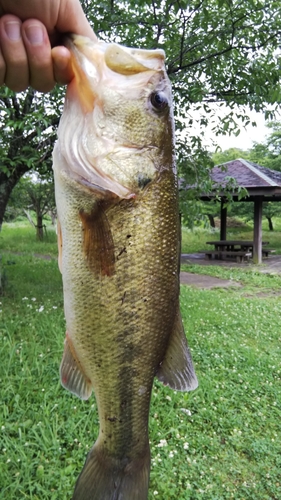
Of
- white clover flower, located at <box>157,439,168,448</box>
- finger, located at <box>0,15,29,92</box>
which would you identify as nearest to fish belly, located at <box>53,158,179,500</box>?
finger, located at <box>0,15,29,92</box>

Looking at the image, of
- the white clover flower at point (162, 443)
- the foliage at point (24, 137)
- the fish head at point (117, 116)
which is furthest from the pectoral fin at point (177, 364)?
the foliage at point (24, 137)

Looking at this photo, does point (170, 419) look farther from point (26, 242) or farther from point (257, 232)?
point (26, 242)

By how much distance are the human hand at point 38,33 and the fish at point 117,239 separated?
74mm

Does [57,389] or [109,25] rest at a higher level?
[109,25]

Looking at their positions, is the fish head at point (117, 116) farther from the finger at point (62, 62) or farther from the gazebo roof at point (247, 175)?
the gazebo roof at point (247, 175)

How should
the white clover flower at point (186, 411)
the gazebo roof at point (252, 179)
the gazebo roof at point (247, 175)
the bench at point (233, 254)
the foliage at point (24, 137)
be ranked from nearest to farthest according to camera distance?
the white clover flower at point (186, 411) → the foliage at point (24, 137) → the gazebo roof at point (252, 179) → the gazebo roof at point (247, 175) → the bench at point (233, 254)

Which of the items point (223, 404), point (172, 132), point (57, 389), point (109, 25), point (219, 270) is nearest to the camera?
point (172, 132)

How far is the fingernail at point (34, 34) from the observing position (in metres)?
1.39

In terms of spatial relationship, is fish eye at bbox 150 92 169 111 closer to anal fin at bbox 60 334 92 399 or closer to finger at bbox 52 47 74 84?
finger at bbox 52 47 74 84

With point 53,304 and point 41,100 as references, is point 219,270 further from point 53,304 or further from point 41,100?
point 41,100

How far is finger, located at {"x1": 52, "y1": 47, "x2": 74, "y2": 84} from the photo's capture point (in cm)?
138

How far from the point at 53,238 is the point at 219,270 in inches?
351

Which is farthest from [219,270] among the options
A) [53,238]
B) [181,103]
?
[53,238]

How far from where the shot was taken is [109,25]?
17.2 ft
